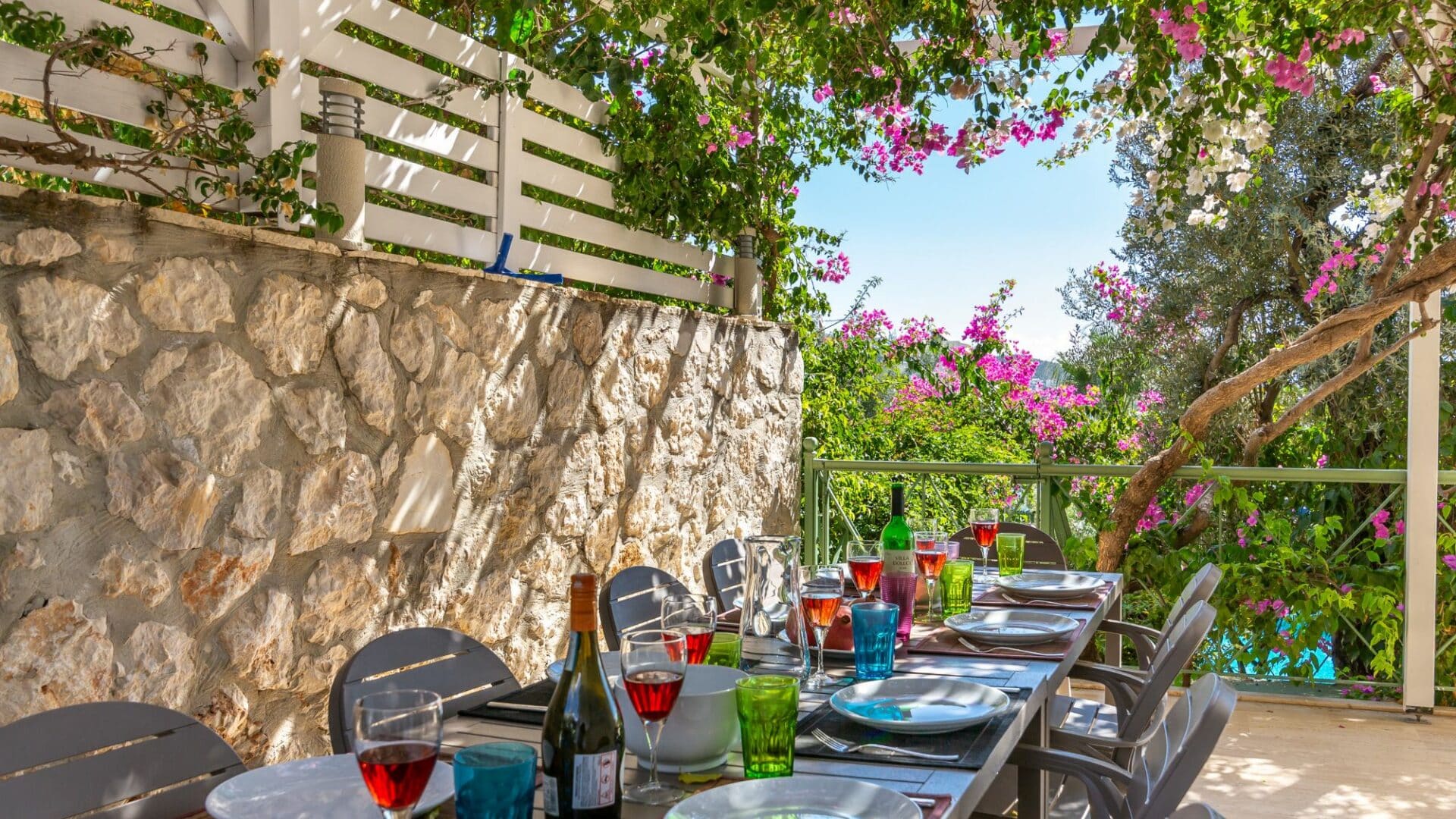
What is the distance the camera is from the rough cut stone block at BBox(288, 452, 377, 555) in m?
2.26

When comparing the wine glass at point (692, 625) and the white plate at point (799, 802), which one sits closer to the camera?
the white plate at point (799, 802)

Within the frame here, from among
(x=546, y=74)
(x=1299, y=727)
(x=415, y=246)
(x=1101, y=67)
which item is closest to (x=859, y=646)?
(x=415, y=246)

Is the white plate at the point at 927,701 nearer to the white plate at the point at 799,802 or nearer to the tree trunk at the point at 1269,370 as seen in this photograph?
the white plate at the point at 799,802

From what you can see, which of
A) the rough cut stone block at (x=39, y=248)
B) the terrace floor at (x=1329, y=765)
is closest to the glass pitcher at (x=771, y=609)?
the rough cut stone block at (x=39, y=248)

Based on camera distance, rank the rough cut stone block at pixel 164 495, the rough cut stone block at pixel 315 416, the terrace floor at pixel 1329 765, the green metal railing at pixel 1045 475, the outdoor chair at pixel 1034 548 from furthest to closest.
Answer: the green metal railing at pixel 1045 475, the outdoor chair at pixel 1034 548, the terrace floor at pixel 1329 765, the rough cut stone block at pixel 315 416, the rough cut stone block at pixel 164 495

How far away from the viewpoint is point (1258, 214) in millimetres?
5527

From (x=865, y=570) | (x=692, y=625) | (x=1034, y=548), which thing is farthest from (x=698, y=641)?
(x=1034, y=548)

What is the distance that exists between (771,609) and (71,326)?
4.07ft

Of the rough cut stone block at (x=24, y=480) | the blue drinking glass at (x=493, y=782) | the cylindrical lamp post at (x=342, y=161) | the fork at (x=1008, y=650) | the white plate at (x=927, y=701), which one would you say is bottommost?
the fork at (x=1008, y=650)

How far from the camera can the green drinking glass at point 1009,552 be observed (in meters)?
2.79

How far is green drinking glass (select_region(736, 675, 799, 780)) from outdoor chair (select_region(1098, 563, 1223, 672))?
1.43 meters

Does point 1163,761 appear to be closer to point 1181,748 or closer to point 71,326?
point 1181,748

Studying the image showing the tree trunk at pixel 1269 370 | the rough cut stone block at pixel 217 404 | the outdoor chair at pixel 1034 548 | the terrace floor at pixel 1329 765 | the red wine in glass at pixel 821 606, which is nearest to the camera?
the red wine in glass at pixel 821 606

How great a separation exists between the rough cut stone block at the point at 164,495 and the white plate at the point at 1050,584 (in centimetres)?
178
